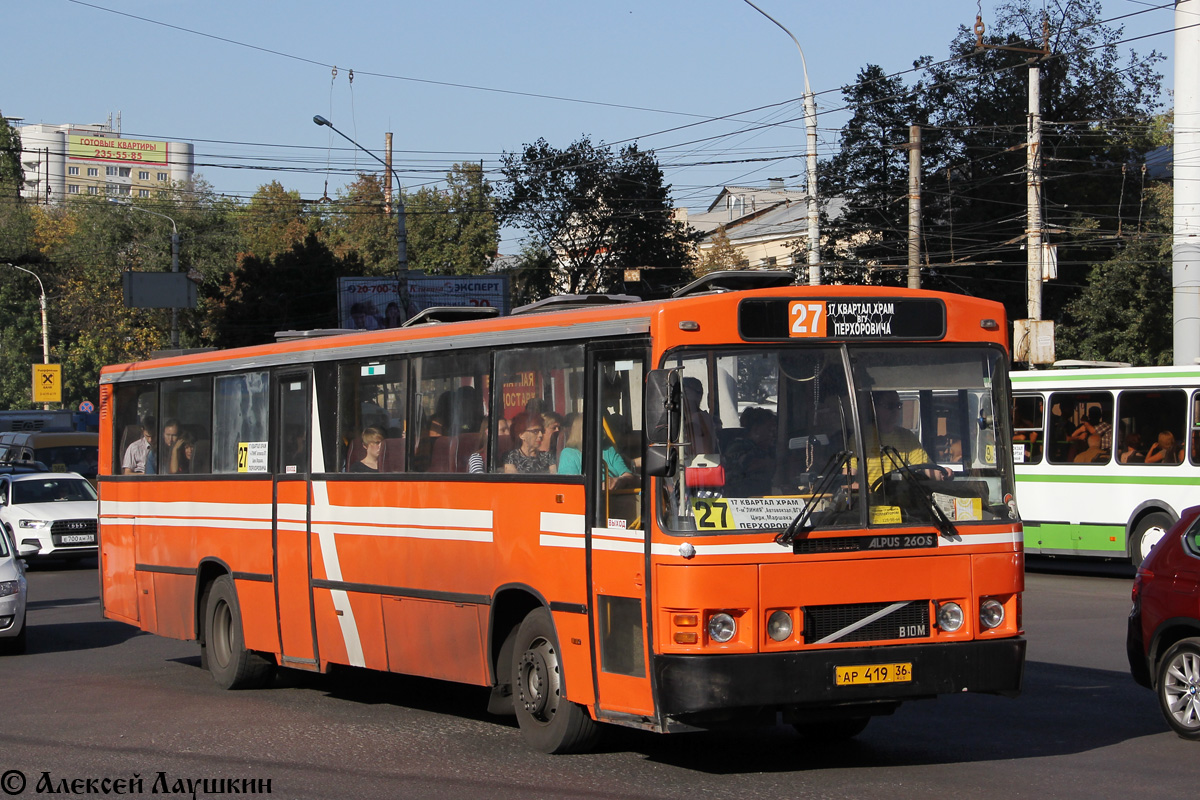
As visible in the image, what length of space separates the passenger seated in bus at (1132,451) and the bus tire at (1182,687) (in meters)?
12.0

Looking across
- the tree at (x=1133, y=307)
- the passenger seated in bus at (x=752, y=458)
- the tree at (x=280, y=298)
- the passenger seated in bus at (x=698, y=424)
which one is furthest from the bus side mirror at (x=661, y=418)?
the tree at (x=280, y=298)

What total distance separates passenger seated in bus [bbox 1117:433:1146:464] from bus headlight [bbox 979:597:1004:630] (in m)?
13.4

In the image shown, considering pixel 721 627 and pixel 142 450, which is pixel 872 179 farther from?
pixel 721 627

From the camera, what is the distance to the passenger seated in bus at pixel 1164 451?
65.1 ft

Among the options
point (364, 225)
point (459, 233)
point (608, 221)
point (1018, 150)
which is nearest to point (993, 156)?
point (1018, 150)

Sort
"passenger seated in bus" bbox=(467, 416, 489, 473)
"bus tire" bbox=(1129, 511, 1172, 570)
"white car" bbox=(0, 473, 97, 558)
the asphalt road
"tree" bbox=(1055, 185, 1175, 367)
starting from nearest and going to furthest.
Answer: the asphalt road
"passenger seated in bus" bbox=(467, 416, 489, 473)
"bus tire" bbox=(1129, 511, 1172, 570)
"white car" bbox=(0, 473, 97, 558)
"tree" bbox=(1055, 185, 1175, 367)

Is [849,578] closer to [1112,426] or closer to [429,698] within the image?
[429,698]

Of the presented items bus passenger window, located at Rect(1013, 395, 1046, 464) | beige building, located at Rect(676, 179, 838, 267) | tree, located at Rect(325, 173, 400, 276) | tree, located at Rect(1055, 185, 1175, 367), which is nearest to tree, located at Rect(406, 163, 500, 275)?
tree, located at Rect(325, 173, 400, 276)

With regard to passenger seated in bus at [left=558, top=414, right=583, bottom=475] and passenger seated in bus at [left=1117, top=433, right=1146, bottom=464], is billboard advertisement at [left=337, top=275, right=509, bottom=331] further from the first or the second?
passenger seated in bus at [left=558, top=414, right=583, bottom=475]

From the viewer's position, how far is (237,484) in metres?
12.1

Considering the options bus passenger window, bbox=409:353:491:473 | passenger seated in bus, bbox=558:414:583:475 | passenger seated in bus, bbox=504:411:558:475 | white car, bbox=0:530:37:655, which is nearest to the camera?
passenger seated in bus, bbox=558:414:583:475

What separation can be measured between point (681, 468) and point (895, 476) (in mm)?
1231

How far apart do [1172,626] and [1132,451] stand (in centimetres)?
1208

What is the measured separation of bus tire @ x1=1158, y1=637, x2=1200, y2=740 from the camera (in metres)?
8.82
